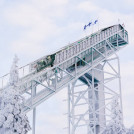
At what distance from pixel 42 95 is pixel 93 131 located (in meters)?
10.8

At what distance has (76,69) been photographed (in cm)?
3328

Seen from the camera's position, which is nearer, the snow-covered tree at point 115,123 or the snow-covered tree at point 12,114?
the snow-covered tree at point 12,114

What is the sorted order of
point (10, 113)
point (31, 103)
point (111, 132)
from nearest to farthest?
point (10, 113) < point (31, 103) < point (111, 132)

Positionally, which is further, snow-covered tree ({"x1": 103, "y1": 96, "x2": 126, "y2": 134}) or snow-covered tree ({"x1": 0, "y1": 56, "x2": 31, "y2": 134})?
snow-covered tree ({"x1": 103, "y1": 96, "x2": 126, "y2": 134})

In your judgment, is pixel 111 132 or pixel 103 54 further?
pixel 103 54

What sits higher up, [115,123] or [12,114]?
[115,123]

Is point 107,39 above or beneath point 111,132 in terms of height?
above

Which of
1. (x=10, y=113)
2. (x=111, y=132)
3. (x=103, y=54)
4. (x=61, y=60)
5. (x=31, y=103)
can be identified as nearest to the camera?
(x=10, y=113)

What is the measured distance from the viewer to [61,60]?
31609 mm

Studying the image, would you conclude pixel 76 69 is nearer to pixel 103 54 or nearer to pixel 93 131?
pixel 103 54

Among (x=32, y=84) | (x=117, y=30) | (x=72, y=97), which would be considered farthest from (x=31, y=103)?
(x=117, y=30)

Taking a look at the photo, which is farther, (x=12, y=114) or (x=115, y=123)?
(x=115, y=123)

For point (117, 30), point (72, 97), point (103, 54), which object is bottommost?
point (72, 97)

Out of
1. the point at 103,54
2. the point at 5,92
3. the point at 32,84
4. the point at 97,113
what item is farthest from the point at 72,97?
the point at 5,92
